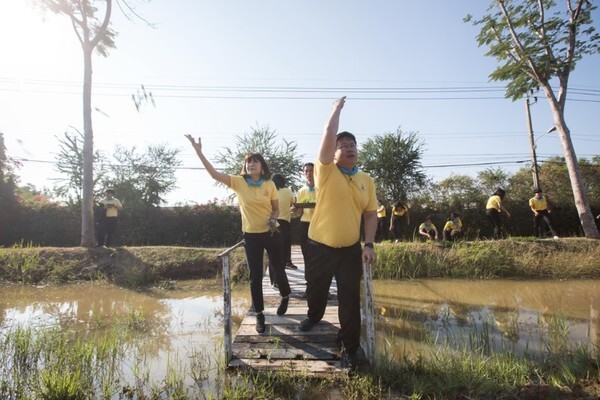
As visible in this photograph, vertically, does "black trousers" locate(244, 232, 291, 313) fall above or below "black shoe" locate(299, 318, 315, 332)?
above

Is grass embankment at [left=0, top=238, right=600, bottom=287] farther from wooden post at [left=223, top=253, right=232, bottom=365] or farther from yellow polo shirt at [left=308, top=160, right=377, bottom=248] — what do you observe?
yellow polo shirt at [left=308, top=160, right=377, bottom=248]

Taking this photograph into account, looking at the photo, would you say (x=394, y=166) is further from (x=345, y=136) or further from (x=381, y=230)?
(x=345, y=136)

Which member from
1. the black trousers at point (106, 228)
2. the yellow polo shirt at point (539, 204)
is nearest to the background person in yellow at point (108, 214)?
the black trousers at point (106, 228)

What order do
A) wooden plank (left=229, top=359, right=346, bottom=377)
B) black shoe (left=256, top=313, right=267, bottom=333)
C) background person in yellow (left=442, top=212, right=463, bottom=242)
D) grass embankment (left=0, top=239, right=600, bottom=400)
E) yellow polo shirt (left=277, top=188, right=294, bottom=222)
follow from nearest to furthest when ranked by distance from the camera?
1. grass embankment (left=0, top=239, right=600, bottom=400)
2. wooden plank (left=229, top=359, right=346, bottom=377)
3. black shoe (left=256, top=313, right=267, bottom=333)
4. yellow polo shirt (left=277, top=188, right=294, bottom=222)
5. background person in yellow (left=442, top=212, right=463, bottom=242)

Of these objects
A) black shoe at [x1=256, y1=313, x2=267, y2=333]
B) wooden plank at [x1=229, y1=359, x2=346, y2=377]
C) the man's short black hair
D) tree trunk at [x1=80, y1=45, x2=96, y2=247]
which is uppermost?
tree trunk at [x1=80, y1=45, x2=96, y2=247]

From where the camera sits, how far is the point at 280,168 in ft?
60.3

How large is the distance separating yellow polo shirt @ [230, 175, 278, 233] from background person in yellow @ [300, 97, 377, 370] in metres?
0.79

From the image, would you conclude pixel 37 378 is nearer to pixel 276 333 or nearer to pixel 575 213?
pixel 276 333

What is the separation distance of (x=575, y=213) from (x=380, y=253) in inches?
481

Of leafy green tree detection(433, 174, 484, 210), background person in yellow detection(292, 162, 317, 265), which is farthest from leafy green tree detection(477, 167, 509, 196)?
background person in yellow detection(292, 162, 317, 265)

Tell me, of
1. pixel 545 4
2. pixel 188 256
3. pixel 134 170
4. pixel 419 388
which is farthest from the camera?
pixel 134 170

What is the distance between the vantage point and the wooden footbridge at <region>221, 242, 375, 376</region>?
3219 millimetres

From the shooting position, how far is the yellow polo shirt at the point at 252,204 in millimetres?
3652

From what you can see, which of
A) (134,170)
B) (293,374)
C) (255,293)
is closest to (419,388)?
(293,374)
